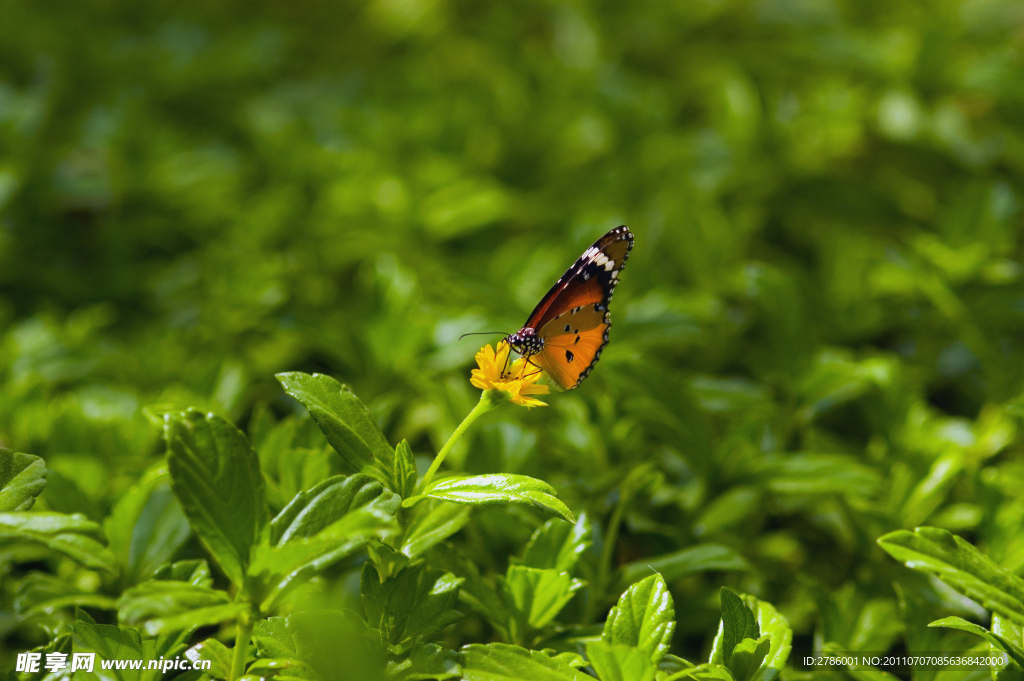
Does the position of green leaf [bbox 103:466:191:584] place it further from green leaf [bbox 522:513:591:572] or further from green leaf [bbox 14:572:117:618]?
green leaf [bbox 522:513:591:572]

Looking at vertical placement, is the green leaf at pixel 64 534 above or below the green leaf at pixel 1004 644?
above

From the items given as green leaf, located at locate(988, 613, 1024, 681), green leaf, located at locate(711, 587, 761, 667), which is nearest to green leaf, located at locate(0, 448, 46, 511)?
green leaf, located at locate(711, 587, 761, 667)

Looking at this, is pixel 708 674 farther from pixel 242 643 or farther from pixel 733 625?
pixel 242 643

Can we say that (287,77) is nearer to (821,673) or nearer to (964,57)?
→ (964,57)

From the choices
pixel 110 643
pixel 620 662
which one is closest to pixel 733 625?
pixel 620 662

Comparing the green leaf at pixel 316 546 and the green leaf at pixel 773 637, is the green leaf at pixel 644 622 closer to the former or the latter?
the green leaf at pixel 773 637

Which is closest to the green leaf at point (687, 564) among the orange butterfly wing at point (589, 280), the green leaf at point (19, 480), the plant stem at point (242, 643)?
the orange butterfly wing at point (589, 280)
